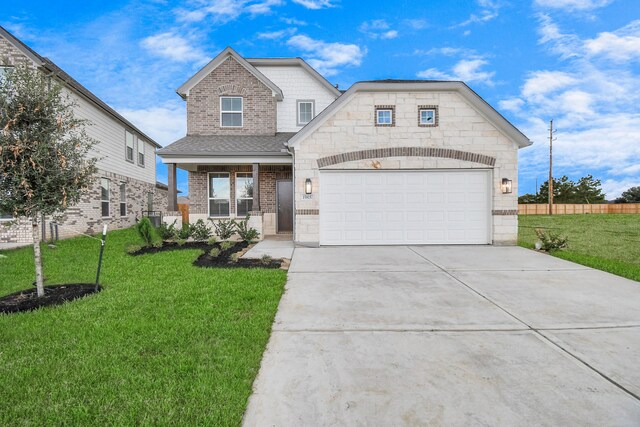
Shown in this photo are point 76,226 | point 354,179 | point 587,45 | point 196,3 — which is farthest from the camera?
point 587,45

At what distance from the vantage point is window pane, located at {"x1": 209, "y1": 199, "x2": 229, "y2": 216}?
1345 centimetres

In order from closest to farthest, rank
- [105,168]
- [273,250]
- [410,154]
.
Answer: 1. [273,250]
2. [410,154]
3. [105,168]

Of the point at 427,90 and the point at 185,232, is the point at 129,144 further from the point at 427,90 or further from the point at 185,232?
the point at 427,90

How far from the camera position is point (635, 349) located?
3252 millimetres

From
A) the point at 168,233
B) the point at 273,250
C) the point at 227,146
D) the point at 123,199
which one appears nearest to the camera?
the point at 273,250

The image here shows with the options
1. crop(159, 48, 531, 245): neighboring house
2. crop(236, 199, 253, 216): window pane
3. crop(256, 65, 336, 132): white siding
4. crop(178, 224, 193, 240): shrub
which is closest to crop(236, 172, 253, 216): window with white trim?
crop(236, 199, 253, 216): window pane

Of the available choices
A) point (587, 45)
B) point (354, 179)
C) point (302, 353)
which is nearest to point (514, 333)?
point (302, 353)

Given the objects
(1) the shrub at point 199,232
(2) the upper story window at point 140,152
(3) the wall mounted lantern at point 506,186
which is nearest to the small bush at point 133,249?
(1) the shrub at point 199,232

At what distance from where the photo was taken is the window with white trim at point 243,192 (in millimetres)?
13453

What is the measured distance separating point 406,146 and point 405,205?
1.91 metres

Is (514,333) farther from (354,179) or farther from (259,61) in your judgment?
(259,61)

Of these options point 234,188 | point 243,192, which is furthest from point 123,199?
point 243,192

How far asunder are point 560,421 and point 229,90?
14.4 m

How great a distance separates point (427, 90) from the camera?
32.7ft
